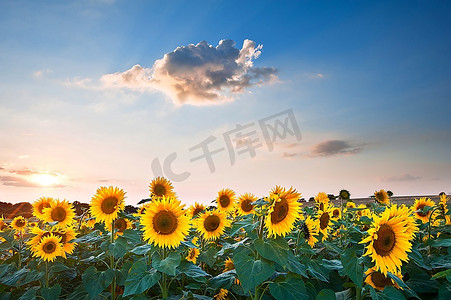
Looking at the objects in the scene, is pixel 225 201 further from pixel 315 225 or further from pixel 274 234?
pixel 274 234

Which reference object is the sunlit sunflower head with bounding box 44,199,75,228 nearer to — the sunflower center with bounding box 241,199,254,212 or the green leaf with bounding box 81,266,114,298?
the green leaf with bounding box 81,266,114,298

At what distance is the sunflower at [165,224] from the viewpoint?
4289 millimetres

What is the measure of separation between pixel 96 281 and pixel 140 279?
0.99 meters

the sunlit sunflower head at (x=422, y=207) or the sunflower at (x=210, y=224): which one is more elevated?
the sunflower at (x=210, y=224)

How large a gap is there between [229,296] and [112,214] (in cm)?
205

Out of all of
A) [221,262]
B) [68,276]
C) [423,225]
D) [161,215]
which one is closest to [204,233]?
[221,262]

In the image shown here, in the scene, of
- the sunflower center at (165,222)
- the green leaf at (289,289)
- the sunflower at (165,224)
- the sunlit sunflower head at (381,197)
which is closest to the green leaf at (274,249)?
the green leaf at (289,289)

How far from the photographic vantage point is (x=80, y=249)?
6.42 meters

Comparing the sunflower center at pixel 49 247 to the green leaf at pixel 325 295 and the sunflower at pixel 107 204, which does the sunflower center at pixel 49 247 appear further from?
the green leaf at pixel 325 295

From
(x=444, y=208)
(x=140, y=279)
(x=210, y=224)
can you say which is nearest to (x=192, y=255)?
(x=210, y=224)

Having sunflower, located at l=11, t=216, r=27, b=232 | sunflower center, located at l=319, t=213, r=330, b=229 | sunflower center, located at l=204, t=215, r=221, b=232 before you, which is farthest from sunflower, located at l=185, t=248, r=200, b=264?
sunflower, located at l=11, t=216, r=27, b=232

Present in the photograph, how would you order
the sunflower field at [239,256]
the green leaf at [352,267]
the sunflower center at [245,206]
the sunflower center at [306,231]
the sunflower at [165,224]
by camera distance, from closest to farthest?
the green leaf at [352,267] → the sunflower field at [239,256] → the sunflower at [165,224] → the sunflower center at [306,231] → the sunflower center at [245,206]

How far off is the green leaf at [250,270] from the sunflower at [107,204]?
88.6 inches

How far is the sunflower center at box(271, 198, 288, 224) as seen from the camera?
360 centimetres
